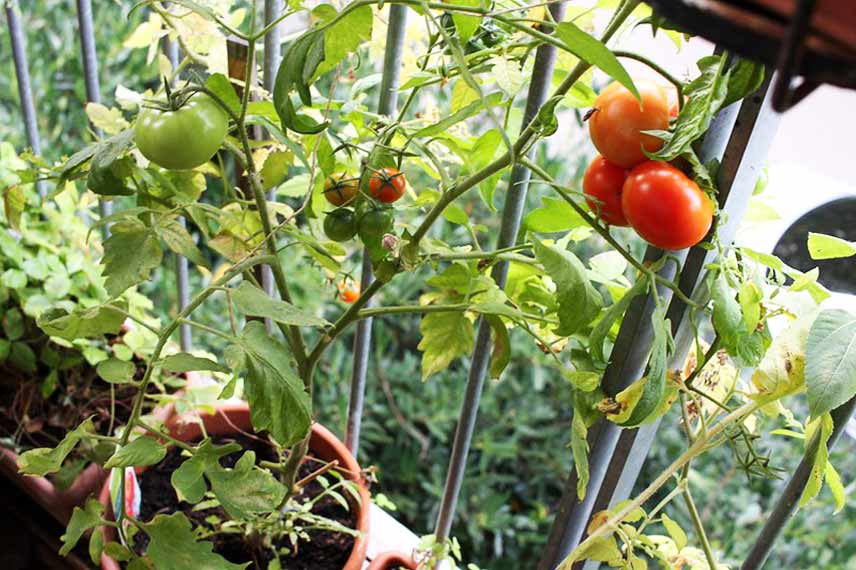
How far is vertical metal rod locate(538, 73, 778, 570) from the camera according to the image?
545mm

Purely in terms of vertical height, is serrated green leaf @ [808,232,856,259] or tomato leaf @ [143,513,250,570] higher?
serrated green leaf @ [808,232,856,259]

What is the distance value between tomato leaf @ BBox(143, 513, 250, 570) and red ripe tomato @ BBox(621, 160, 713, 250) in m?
0.43

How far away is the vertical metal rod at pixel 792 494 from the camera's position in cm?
61

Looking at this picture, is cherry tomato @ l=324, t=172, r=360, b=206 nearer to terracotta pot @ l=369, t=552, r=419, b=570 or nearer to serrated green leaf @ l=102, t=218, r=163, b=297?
serrated green leaf @ l=102, t=218, r=163, b=297

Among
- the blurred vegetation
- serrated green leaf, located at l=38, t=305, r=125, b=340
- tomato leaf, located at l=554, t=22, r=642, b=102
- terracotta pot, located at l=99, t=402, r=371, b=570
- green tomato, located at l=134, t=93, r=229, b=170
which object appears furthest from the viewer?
the blurred vegetation

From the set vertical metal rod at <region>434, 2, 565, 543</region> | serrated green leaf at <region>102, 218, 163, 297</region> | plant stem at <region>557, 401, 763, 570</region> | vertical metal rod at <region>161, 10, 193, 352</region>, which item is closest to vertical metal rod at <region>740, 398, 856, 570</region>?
plant stem at <region>557, 401, 763, 570</region>

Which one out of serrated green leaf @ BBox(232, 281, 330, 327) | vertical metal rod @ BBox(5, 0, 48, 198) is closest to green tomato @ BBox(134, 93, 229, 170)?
serrated green leaf @ BBox(232, 281, 330, 327)

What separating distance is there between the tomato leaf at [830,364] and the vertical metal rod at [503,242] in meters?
0.23

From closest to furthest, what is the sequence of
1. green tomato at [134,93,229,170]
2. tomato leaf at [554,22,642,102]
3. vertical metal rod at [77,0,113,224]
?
tomato leaf at [554,22,642,102] → green tomato at [134,93,229,170] → vertical metal rod at [77,0,113,224]

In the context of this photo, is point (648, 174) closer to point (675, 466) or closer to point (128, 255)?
point (675, 466)

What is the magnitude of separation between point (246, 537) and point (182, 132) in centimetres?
50

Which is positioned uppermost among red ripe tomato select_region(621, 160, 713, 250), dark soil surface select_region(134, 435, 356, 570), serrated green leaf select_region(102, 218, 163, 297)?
red ripe tomato select_region(621, 160, 713, 250)

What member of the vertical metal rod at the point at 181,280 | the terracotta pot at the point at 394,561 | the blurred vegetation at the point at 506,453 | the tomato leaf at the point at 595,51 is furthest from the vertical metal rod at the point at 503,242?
the blurred vegetation at the point at 506,453

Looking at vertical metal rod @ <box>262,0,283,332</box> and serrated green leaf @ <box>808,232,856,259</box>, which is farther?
vertical metal rod @ <box>262,0,283,332</box>
